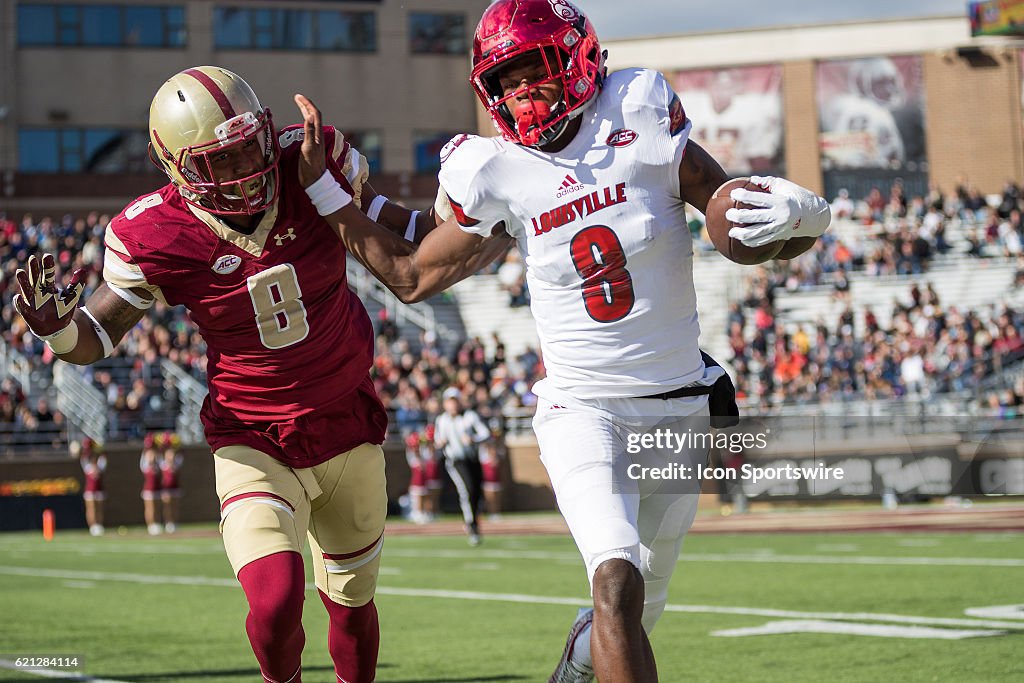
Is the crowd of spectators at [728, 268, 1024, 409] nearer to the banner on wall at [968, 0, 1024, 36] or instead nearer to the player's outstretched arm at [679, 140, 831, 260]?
the banner on wall at [968, 0, 1024, 36]

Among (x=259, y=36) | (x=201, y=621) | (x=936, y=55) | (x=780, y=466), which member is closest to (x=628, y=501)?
(x=780, y=466)

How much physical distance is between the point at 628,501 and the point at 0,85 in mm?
34452

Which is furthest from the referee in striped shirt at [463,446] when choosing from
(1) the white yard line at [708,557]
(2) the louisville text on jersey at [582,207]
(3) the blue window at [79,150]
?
(3) the blue window at [79,150]

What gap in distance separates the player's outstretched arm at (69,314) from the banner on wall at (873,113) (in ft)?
115

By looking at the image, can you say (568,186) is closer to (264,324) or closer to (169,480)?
(264,324)

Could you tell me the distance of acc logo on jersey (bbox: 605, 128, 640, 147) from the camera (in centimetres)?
397

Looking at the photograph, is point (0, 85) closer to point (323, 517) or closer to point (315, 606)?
point (315, 606)

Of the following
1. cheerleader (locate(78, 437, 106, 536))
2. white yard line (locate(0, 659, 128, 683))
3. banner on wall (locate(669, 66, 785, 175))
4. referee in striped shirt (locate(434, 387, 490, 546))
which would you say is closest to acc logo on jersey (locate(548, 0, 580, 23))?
white yard line (locate(0, 659, 128, 683))

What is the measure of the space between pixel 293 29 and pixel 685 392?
3396 centimetres

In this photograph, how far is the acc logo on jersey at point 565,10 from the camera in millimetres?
4148

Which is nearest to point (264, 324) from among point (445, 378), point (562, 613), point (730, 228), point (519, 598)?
point (730, 228)

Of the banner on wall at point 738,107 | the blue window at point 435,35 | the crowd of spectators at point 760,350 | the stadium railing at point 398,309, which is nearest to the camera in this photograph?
the crowd of spectators at point 760,350

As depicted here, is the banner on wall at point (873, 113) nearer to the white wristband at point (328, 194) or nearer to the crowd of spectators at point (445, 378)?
the crowd of spectators at point (445, 378)

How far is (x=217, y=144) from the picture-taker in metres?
4.50
